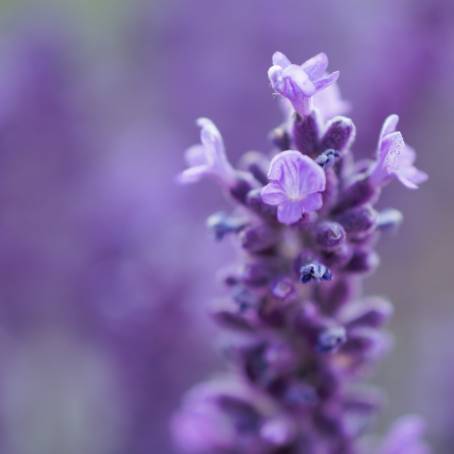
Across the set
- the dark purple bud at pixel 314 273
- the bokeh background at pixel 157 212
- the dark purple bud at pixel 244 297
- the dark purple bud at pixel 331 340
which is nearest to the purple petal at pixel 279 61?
the dark purple bud at pixel 314 273

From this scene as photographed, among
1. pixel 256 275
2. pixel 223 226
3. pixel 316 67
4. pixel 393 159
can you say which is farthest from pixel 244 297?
pixel 316 67

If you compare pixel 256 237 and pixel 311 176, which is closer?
pixel 311 176

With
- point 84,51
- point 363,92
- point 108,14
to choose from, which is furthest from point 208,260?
point 108,14

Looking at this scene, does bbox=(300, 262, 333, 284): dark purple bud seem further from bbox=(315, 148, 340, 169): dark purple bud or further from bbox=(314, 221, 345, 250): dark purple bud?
bbox=(315, 148, 340, 169): dark purple bud

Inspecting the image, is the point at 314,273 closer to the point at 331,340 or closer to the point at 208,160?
the point at 331,340

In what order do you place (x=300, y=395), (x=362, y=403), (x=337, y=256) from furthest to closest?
(x=362, y=403), (x=300, y=395), (x=337, y=256)

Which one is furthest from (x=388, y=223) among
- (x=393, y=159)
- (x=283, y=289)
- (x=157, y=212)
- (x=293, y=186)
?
(x=157, y=212)

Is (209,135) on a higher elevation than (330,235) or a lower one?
higher

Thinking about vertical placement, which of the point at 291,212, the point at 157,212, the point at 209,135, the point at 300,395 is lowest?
the point at 300,395

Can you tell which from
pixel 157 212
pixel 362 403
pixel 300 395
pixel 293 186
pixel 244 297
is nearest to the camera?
pixel 293 186

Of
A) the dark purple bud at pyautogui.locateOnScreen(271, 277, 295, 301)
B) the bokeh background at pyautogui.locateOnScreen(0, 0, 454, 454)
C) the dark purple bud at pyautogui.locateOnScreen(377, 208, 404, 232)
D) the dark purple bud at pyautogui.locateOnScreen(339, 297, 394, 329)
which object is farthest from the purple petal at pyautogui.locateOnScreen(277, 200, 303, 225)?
the bokeh background at pyautogui.locateOnScreen(0, 0, 454, 454)
